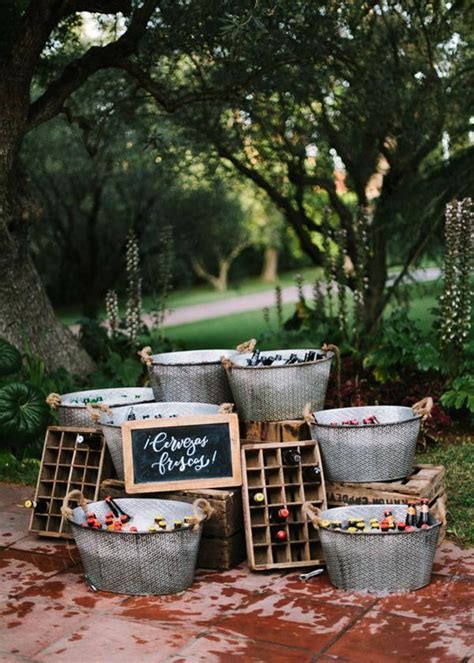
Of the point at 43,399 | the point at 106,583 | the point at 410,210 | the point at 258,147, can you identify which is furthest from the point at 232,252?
the point at 106,583

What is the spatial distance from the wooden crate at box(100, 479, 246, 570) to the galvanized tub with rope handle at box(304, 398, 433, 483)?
0.47 meters

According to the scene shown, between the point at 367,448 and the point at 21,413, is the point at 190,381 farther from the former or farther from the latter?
the point at 21,413

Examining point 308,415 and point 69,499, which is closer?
point 69,499

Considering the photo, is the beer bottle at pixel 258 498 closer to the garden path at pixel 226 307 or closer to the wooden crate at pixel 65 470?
the wooden crate at pixel 65 470

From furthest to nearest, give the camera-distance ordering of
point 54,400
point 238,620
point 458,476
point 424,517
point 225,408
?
point 458,476, point 54,400, point 225,408, point 424,517, point 238,620

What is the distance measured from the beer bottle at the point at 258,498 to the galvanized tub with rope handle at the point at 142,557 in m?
0.29

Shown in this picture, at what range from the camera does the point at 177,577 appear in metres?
4.41

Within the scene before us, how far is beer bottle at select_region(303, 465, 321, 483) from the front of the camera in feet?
15.8

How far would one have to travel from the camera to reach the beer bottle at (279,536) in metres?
4.68

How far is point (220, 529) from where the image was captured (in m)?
4.77

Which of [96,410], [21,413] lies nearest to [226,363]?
[96,410]

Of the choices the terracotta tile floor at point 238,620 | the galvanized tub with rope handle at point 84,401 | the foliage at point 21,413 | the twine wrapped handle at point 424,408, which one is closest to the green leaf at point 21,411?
the foliage at point 21,413

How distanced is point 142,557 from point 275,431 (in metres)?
1.11

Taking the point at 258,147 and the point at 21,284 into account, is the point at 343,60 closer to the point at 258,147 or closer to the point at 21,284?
the point at 258,147
